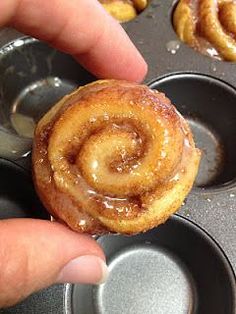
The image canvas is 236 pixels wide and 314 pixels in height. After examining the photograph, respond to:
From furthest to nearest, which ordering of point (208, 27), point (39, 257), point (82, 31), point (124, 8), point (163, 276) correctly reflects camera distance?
point (124, 8)
point (208, 27)
point (163, 276)
point (82, 31)
point (39, 257)

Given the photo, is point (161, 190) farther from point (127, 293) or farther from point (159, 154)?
point (127, 293)

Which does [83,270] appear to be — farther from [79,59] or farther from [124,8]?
[124,8]

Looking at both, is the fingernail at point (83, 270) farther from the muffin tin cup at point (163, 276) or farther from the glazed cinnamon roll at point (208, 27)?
the glazed cinnamon roll at point (208, 27)

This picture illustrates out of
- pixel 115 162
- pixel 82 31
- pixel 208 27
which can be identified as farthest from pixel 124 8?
pixel 115 162

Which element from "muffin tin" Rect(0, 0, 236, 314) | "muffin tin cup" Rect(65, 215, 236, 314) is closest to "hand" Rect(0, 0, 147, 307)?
"muffin tin" Rect(0, 0, 236, 314)

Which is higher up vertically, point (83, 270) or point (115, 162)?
point (115, 162)

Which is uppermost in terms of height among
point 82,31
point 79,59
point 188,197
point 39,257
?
point 82,31

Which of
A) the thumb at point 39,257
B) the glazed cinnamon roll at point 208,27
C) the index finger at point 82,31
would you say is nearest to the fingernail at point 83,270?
the thumb at point 39,257
